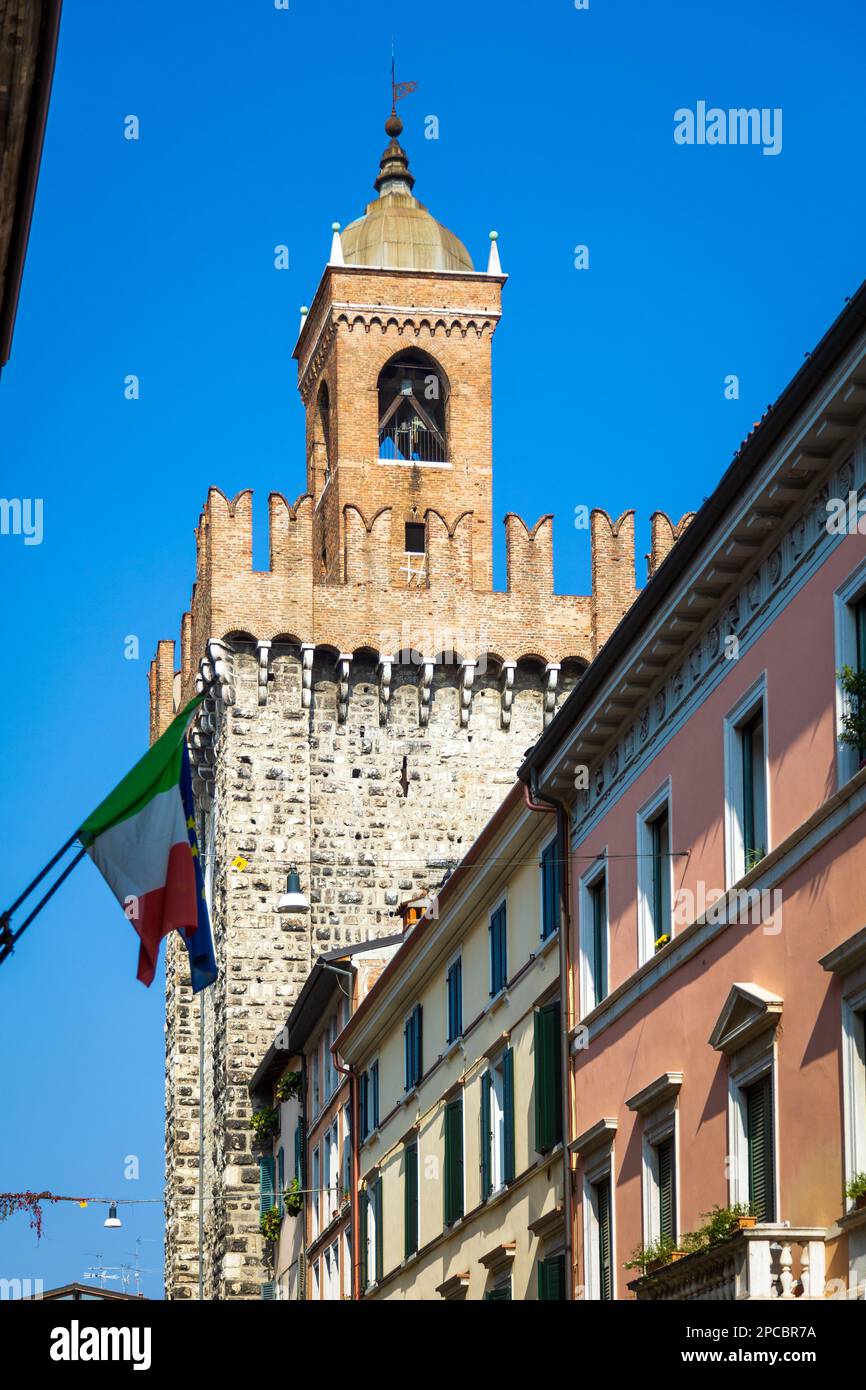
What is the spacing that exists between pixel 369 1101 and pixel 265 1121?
9.69m

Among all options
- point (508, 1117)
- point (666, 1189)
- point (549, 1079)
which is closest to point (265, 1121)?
point (508, 1117)

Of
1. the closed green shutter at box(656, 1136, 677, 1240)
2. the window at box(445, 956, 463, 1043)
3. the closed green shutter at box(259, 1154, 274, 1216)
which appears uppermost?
the window at box(445, 956, 463, 1043)

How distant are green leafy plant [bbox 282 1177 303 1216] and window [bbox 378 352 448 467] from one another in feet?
48.3

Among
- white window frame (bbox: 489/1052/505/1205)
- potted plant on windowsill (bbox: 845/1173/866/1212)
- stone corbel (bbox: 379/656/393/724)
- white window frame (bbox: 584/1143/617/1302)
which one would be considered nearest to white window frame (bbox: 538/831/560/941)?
white window frame (bbox: 489/1052/505/1205)

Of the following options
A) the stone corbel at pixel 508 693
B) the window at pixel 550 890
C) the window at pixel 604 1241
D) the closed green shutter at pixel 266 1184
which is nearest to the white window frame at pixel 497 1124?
the window at pixel 550 890

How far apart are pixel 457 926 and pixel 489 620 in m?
17.6

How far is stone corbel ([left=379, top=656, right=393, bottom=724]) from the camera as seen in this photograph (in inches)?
1922

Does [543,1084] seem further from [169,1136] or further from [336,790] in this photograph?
[169,1136]

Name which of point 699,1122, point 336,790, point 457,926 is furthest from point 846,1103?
point 336,790

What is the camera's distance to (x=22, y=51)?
12.5 metres

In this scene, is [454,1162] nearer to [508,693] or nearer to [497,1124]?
[497,1124]

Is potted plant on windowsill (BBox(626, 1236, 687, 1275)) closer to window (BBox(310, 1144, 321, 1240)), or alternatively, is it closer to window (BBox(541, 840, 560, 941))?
window (BBox(541, 840, 560, 941))

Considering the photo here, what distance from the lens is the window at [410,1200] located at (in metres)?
34.5

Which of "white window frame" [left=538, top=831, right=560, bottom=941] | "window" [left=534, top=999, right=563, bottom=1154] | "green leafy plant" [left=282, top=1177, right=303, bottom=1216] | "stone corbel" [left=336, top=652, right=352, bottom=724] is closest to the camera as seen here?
"window" [left=534, top=999, right=563, bottom=1154]
